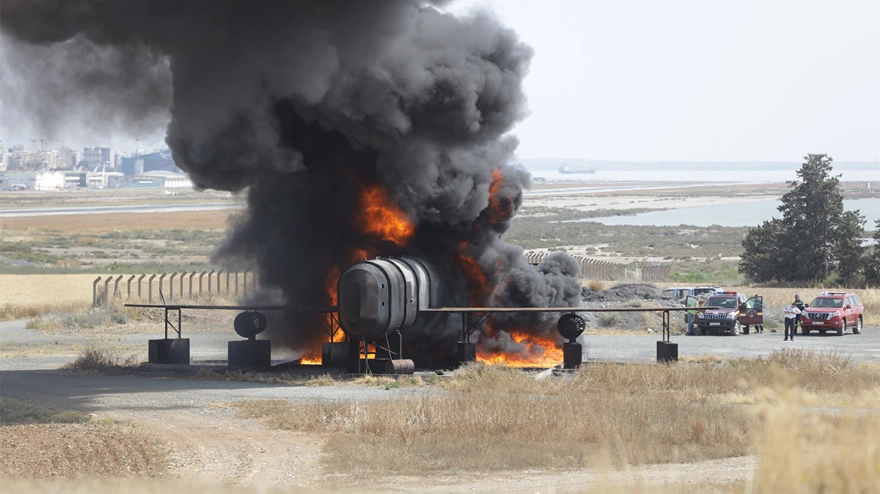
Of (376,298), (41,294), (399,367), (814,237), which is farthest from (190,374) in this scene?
(814,237)

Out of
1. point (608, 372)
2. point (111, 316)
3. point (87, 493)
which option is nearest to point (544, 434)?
point (608, 372)

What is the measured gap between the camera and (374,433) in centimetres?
2250

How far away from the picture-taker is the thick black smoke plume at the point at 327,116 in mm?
35438

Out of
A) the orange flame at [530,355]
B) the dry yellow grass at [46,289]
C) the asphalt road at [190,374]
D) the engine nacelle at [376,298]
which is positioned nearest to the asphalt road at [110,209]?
the dry yellow grass at [46,289]

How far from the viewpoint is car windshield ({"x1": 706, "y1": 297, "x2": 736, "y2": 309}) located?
54.7 m

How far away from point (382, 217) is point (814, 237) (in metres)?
47.0

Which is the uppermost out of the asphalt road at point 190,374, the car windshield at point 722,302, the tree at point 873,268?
the tree at point 873,268

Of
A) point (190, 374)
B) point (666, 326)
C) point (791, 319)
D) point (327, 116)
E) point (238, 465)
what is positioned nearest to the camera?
point (238, 465)

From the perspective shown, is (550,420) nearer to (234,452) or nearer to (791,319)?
(234,452)

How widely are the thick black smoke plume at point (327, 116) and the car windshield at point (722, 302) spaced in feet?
56.6

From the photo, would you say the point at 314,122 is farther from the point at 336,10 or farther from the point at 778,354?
the point at 778,354

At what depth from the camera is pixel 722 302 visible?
5500 cm

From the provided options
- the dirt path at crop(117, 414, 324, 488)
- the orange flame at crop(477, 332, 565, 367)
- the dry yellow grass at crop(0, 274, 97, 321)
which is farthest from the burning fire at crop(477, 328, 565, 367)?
the dry yellow grass at crop(0, 274, 97, 321)

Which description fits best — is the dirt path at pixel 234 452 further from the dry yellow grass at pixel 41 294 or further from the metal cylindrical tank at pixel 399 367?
the dry yellow grass at pixel 41 294
